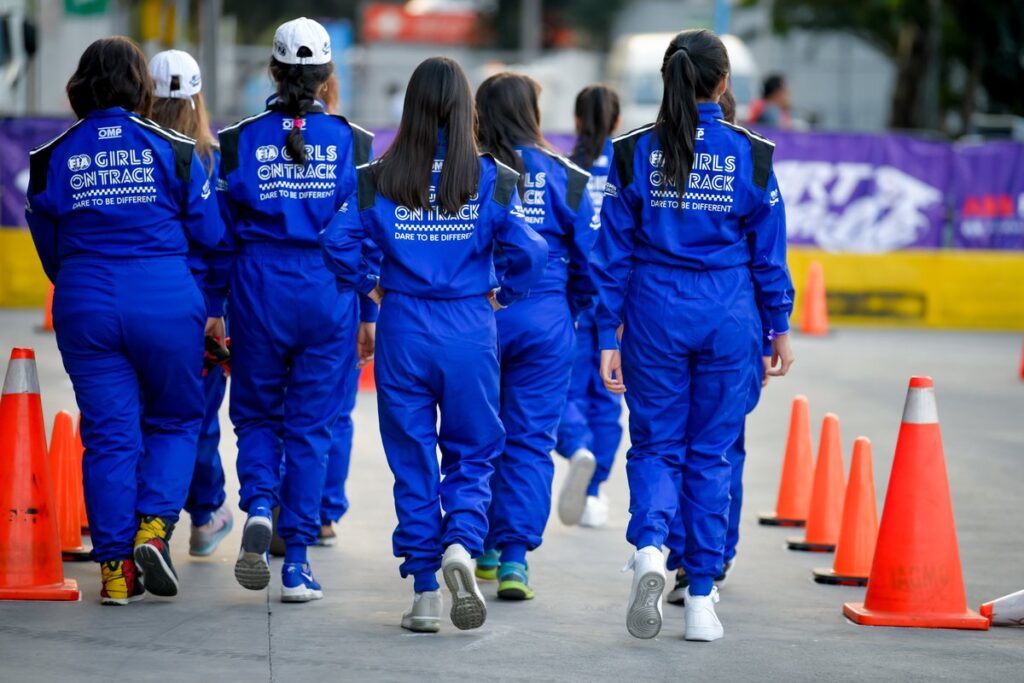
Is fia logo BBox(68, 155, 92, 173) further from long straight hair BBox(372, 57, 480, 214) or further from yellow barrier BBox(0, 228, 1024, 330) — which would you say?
yellow barrier BBox(0, 228, 1024, 330)

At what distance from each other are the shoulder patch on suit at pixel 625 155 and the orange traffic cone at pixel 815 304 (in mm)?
11701

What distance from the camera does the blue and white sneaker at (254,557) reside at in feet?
20.2

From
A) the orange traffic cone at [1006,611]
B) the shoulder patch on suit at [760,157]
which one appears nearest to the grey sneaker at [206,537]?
the shoulder patch on suit at [760,157]

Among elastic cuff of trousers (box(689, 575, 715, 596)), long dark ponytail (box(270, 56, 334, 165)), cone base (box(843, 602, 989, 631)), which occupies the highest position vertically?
long dark ponytail (box(270, 56, 334, 165))

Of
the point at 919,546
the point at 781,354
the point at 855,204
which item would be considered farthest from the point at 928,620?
the point at 855,204

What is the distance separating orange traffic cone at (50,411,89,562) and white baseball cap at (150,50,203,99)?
147 centimetres

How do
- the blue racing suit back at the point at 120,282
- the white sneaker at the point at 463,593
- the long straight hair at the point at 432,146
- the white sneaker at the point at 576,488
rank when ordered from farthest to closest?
1. the white sneaker at the point at 576,488
2. the blue racing suit back at the point at 120,282
3. the long straight hair at the point at 432,146
4. the white sneaker at the point at 463,593

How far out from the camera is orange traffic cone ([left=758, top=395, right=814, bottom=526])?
27.1 ft

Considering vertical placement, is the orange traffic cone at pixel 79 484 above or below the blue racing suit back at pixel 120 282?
below

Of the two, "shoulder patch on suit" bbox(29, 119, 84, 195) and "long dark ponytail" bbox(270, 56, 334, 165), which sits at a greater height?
"long dark ponytail" bbox(270, 56, 334, 165)

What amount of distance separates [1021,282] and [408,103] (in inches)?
565

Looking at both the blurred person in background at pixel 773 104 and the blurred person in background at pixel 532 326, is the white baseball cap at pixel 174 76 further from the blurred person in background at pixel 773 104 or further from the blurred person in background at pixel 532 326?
the blurred person in background at pixel 773 104

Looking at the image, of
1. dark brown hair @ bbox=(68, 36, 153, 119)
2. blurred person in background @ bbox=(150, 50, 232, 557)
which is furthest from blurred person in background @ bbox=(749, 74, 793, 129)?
dark brown hair @ bbox=(68, 36, 153, 119)

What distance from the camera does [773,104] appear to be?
18.7 m
